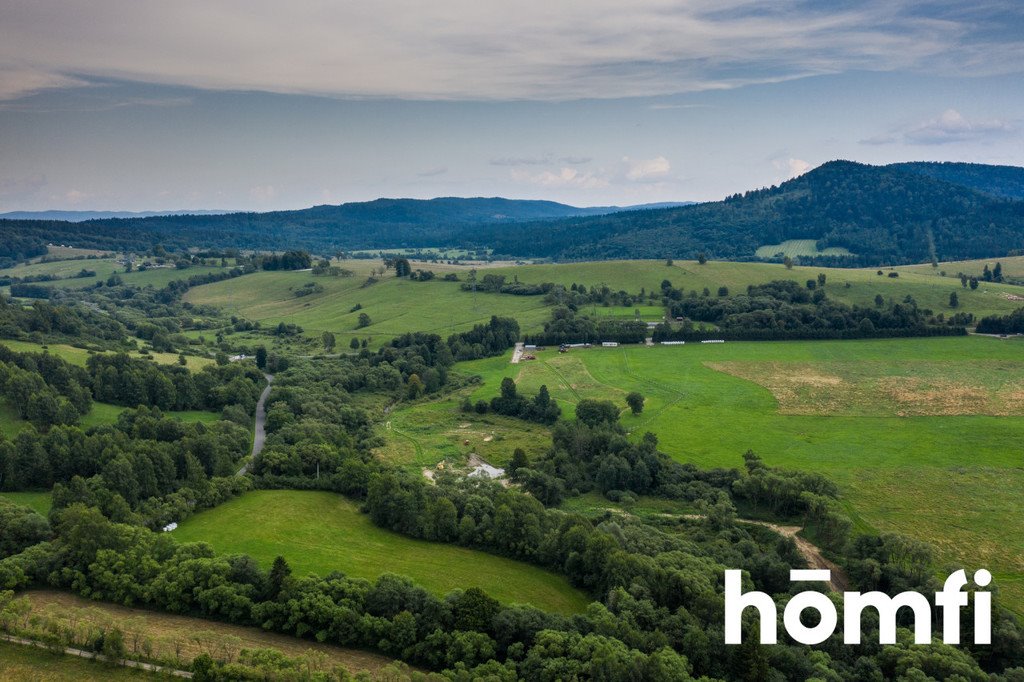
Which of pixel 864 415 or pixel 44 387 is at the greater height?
pixel 44 387

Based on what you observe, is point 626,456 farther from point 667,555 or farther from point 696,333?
point 696,333

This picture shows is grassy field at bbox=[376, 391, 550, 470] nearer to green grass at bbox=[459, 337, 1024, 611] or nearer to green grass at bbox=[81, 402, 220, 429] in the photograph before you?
green grass at bbox=[459, 337, 1024, 611]

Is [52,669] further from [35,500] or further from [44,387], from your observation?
[44,387]

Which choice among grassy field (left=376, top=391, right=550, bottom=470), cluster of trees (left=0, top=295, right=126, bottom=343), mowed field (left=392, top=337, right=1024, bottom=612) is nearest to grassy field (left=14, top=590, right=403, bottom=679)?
grassy field (left=376, top=391, right=550, bottom=470)

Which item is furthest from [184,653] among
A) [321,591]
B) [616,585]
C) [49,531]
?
[616,585]

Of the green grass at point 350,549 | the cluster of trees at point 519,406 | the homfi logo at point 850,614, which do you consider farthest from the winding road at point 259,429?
the homfi logo at point 850,614

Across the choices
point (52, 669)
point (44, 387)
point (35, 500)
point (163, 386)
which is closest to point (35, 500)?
point (35, 500)
